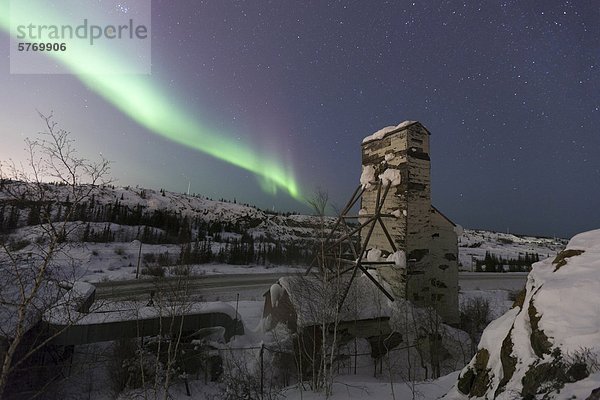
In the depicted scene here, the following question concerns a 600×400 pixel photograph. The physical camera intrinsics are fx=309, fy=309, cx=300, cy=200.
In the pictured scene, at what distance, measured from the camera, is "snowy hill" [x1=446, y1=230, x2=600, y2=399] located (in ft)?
11.1

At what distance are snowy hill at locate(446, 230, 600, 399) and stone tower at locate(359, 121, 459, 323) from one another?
815cm

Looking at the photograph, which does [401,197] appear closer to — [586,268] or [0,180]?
[586,268]

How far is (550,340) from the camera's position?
3988 mm

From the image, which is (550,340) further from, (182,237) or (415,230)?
(182,237)

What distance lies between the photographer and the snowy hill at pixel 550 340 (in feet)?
11.1

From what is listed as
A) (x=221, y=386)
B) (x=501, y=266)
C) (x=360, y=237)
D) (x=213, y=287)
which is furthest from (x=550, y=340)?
(x=501, y=266)

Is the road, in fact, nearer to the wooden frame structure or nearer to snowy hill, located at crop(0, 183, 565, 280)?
snowy hill, located at crop(0, 183, 565, 280)

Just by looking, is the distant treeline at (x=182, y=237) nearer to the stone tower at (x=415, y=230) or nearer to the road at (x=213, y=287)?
the road at (x=213, y=287)

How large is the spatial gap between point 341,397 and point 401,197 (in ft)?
27.9

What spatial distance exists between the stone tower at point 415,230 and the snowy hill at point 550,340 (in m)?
8.15

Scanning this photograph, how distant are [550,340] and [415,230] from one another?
1019cm

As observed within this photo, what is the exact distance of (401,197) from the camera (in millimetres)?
14031

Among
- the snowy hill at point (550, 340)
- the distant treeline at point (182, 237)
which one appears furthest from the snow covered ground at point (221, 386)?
the distant treeline at point (182, 237)

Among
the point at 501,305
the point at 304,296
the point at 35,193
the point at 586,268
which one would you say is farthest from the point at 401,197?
the point at 501,305
